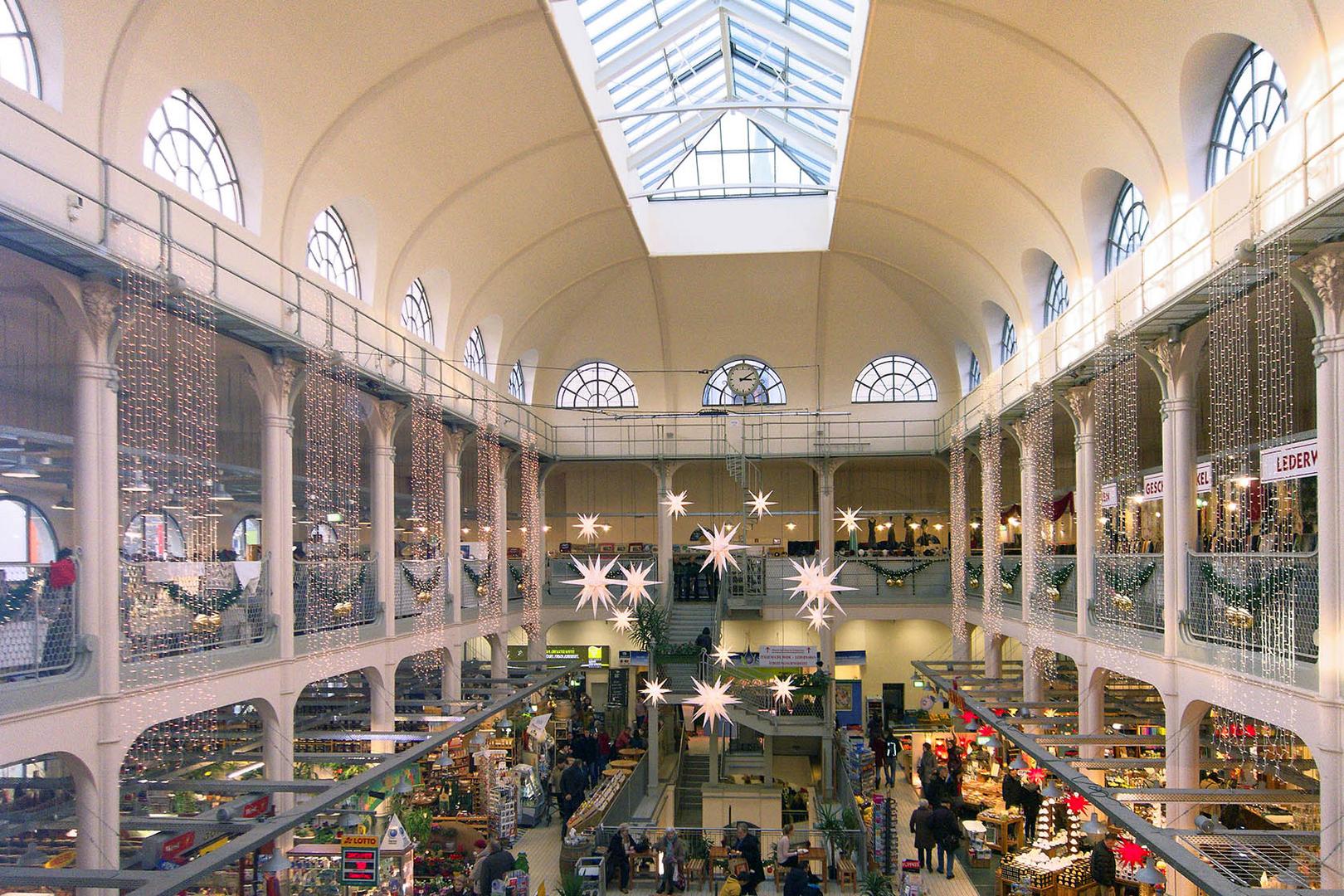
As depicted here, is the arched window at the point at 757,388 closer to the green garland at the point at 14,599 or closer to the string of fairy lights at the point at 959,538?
the string of fairy lights at the point at 959,538

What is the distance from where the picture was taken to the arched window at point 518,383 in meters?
30.8

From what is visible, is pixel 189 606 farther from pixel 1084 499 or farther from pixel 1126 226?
pixel 1126 226

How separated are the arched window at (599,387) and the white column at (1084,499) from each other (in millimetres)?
17243

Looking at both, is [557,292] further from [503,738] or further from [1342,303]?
[1342,303]

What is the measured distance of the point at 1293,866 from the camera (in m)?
10.3

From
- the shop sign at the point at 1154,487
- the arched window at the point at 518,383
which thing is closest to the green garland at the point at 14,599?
the shop sign at the point at 1154,487

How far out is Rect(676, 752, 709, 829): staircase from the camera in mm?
26000

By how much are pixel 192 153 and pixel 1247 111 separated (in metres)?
12.5

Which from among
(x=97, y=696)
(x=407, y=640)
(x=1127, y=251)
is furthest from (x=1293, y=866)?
(x=407, y=640)

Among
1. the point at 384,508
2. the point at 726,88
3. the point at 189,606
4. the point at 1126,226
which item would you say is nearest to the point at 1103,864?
the point at 1126,226

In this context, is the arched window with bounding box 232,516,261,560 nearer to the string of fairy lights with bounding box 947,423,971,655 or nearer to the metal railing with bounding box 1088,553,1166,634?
the string of fairy lights with bounding box 947,423,971,655

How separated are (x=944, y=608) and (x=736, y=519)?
6.90 metres

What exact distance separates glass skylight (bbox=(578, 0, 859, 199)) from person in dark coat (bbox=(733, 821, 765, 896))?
12.0 metres

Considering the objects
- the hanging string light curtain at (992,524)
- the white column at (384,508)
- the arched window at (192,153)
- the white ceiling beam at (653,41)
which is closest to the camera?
the arched window at (192,153)
